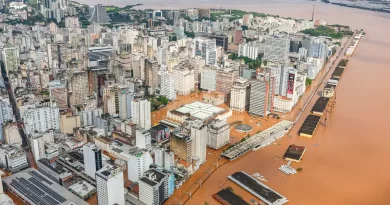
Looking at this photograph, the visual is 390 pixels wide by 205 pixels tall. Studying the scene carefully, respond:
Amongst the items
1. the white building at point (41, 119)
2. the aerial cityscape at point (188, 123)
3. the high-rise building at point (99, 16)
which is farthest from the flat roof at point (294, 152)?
the high-rise building at point (99, 16)

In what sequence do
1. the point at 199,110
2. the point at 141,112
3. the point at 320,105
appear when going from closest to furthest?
the point at 141,112
the point at 199,110
the point at 320,105

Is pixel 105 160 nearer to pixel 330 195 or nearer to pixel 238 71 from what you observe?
pixel 330 195

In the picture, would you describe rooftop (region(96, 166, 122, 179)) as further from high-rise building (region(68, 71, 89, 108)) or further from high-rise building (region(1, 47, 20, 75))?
high-rise building (region(1, 47, 20, 75))

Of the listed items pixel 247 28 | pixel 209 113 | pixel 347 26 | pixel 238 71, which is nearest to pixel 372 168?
pixel 209 113

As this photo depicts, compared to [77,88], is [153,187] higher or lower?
lower

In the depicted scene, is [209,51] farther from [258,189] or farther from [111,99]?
[258,189]

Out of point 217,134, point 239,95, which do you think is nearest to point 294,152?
point 217,134
